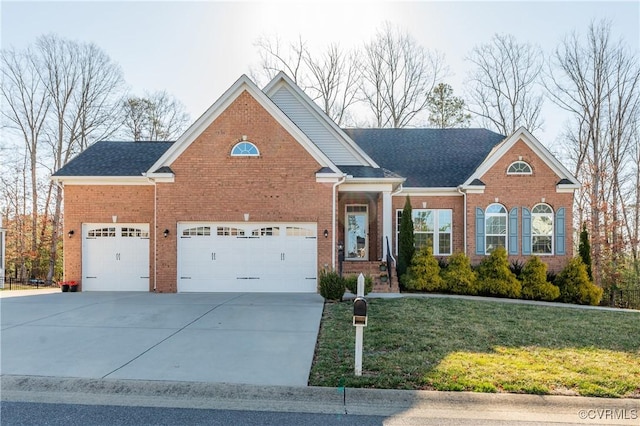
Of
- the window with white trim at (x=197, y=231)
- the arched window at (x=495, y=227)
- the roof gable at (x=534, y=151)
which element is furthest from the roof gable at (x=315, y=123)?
the window with white trim at (x=197, y=231)

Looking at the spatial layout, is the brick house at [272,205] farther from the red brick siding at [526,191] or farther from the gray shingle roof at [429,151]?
the gray shingle roof at [429,151]

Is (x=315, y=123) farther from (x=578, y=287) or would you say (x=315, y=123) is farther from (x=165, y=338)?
(x=578, y=287)

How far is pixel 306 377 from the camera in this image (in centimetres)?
557

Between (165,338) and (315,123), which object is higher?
(315,123)

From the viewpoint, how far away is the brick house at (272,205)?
45.4 feet

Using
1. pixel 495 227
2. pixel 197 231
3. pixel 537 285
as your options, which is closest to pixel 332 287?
pixel 197 231

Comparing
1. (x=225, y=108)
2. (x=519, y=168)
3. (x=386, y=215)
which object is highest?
(x=225, y=108)

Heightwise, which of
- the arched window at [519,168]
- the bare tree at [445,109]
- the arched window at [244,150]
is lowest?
the arched window at [519,168]

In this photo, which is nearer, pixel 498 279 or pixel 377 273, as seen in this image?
pixel 498 279

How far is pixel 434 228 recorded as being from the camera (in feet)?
57.3

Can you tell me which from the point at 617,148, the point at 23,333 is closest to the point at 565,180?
the point at 617,148

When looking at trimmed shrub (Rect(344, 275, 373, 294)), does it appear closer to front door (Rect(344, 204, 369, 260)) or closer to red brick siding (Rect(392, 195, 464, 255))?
red brick siding (Rect(392, 195, 464, 255))

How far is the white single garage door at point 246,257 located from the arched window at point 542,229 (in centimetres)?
920

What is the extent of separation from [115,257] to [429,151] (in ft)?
46.0
